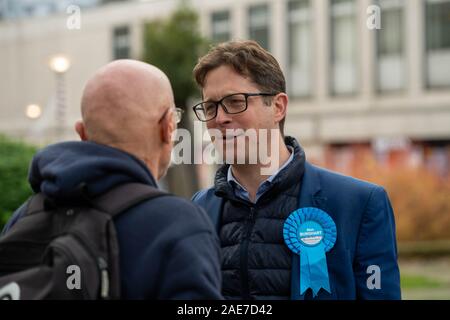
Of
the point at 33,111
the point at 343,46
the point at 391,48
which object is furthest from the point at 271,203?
the point at 33,111

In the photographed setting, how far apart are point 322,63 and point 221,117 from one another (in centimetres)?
2980

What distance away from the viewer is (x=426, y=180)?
67.7 feet

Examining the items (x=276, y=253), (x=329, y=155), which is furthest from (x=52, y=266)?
(x=329, y=155)

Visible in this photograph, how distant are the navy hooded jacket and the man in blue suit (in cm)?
89

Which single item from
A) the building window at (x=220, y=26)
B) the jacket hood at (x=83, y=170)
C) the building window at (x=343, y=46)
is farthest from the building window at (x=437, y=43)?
the jacket hood at (x=83, y=170)

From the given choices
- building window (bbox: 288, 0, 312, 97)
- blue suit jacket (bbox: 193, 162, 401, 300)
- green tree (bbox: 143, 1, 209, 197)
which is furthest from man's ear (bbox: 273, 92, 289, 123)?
building window (bbox: 288, 0, 312, 97)

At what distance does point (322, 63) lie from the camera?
32781mm

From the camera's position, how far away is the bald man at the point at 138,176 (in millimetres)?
2322

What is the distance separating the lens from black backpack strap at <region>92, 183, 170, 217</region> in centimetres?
236

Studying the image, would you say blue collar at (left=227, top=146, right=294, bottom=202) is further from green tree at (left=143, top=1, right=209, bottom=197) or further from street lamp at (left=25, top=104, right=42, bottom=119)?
street lamp at (left=25, top=104, right=42, bottom=119)

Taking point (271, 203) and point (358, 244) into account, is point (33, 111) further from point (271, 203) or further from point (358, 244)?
point (358, 244)

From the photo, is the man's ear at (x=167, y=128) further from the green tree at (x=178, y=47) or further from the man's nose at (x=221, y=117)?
the green tree at (x=178, y=47)

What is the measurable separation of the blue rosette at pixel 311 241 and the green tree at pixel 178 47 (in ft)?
66.8
